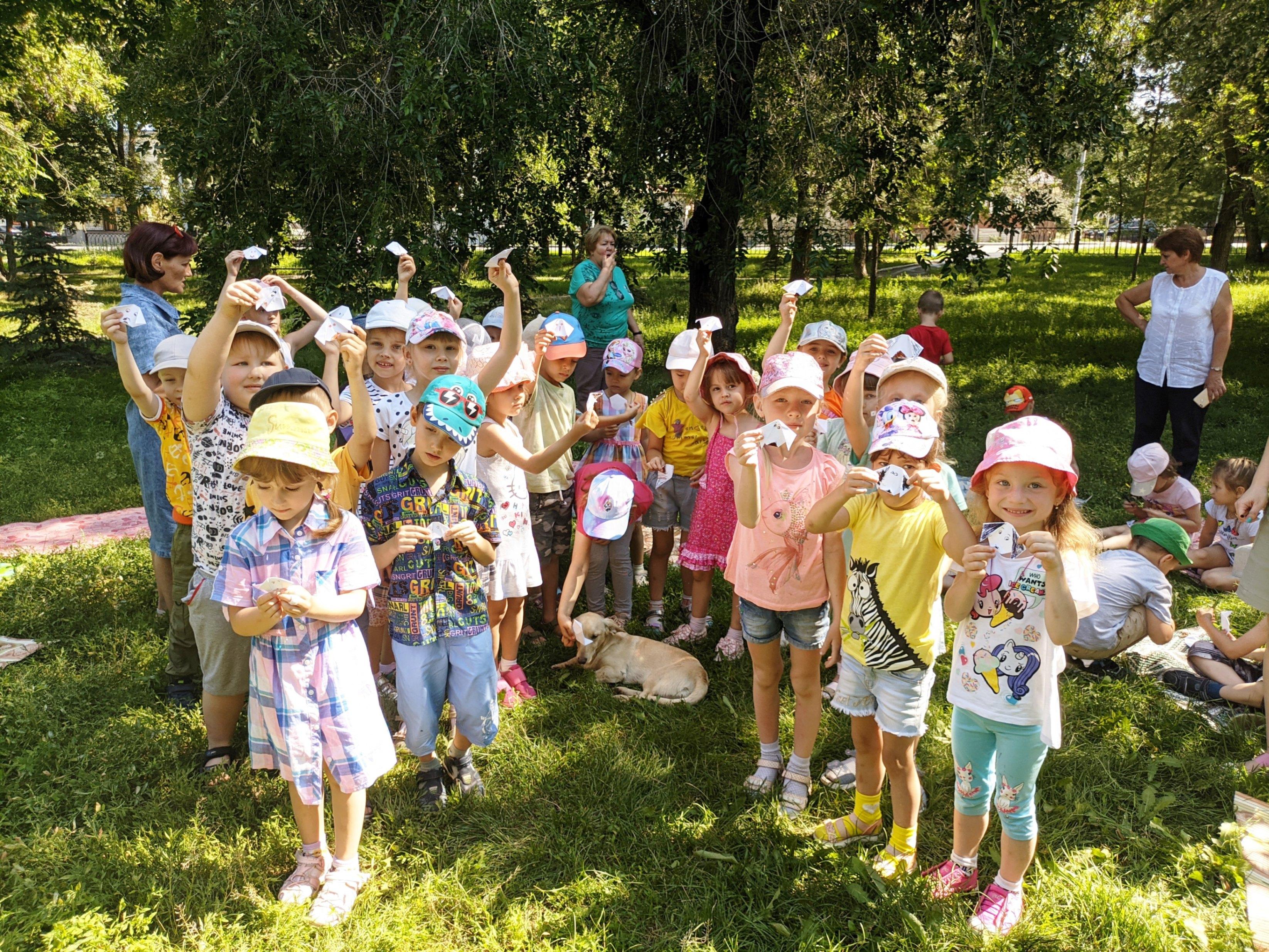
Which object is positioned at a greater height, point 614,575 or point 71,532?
point 614,575

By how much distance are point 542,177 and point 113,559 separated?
184 inches

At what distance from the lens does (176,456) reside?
4.05 meters

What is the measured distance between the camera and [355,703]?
2969 mm

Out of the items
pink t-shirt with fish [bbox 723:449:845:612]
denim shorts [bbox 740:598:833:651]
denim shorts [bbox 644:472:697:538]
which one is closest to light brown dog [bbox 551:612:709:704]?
denim shorts [bbox 644:472:697:538]

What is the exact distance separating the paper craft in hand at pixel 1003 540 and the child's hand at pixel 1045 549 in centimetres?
28

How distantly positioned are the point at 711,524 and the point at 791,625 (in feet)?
4.23

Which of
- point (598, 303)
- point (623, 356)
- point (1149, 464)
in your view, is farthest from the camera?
point (598, 303)

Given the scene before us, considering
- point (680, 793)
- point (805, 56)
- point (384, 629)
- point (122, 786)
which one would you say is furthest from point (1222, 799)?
point (805, 56)

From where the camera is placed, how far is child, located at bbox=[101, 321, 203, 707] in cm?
383

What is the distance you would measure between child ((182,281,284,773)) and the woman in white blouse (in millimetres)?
6367

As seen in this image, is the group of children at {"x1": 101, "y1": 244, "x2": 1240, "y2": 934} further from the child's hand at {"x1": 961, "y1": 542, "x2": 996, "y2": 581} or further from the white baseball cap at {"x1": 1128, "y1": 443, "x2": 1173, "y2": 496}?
the white baseball cap at {"x1": 1128, "y1": 443, "x2": 1173, "y2": 496}

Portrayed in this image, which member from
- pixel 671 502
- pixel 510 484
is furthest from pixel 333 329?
pixel 671 502

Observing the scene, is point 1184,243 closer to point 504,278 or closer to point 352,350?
point 504,278

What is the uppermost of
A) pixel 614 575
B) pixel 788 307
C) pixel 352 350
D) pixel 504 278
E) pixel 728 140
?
pixel 728 140
